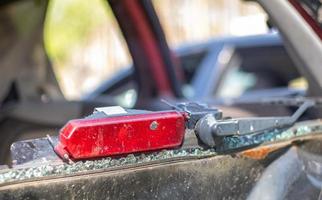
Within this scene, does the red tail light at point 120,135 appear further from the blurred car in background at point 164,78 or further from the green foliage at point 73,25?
the green foliage at point 73,25

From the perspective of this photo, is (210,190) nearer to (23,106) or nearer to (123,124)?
(123,124)

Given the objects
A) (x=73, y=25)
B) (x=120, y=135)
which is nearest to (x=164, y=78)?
(x=120, y=135)

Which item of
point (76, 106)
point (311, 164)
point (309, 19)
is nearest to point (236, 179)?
point (311, 164)

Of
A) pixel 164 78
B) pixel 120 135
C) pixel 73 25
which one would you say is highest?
pixel 120 135

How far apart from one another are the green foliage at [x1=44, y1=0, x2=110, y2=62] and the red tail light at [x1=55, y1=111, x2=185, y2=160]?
35.4 feet

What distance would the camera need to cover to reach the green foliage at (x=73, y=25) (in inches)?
491

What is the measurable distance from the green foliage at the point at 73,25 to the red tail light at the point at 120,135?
10.8 m

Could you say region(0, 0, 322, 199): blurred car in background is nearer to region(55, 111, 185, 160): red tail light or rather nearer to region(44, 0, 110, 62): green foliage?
region(55, 111, 185, 160): red tail light

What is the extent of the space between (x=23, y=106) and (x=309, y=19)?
81.2 inches

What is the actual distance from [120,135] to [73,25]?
11357 millimetres

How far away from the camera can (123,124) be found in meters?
1.64

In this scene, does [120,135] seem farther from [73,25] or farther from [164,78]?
[73,25]

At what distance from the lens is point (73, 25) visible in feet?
42.0

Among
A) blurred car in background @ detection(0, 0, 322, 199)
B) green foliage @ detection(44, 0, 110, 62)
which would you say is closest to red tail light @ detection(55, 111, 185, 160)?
blurred car in background @ detection(0, 0, 322, 199)
